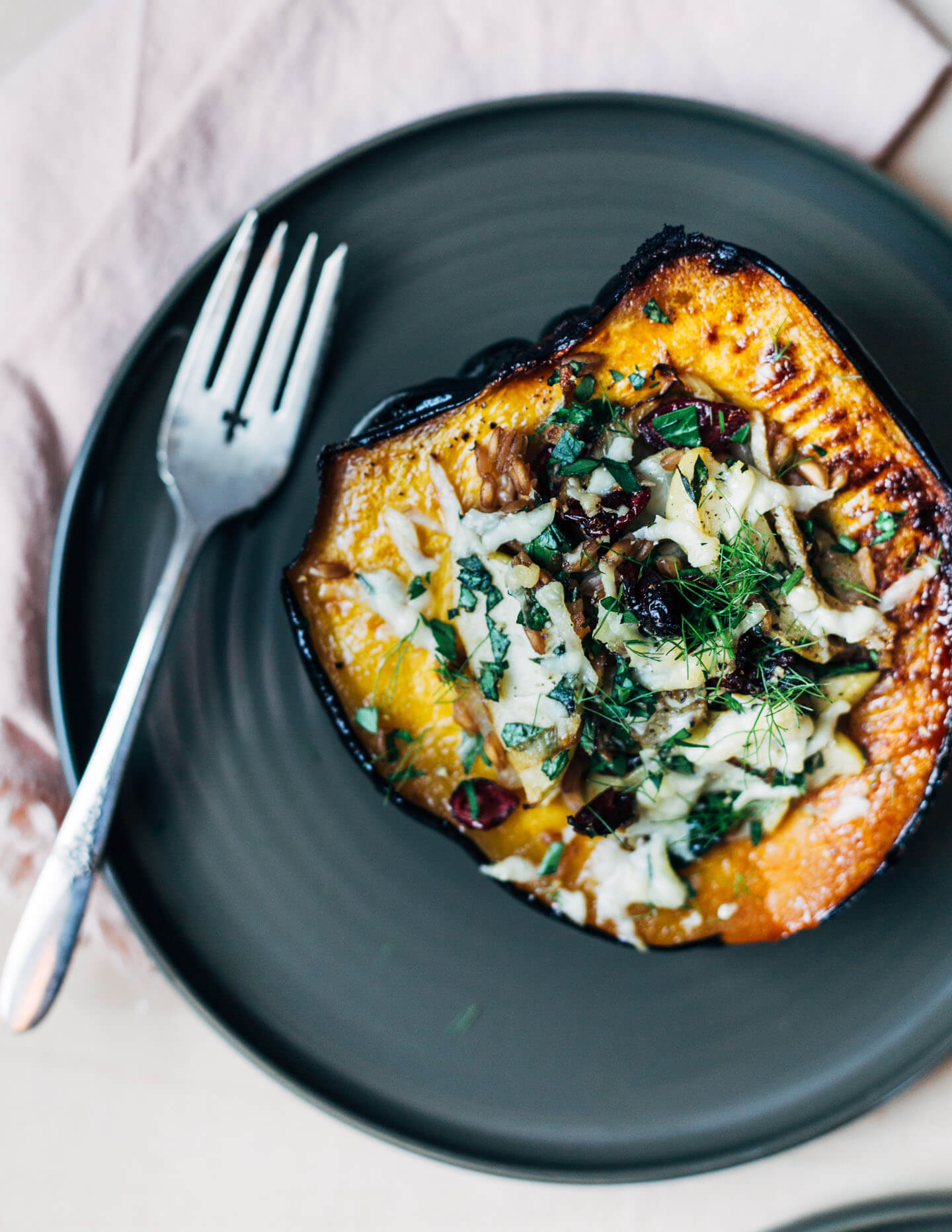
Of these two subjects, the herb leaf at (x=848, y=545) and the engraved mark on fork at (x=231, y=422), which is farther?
the engraved mark on fork at (x=231, y=422)

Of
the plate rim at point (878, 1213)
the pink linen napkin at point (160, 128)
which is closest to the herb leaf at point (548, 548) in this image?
the pink linen napkin at point (160, 128)

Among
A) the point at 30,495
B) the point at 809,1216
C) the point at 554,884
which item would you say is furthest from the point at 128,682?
the point at 809,1216

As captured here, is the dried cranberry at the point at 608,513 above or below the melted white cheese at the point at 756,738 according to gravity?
above

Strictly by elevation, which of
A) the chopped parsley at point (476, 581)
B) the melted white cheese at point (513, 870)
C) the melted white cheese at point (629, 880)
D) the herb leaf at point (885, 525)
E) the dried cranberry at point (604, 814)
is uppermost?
the herb leaf at point (885, 525)

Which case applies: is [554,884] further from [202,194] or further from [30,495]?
[202,194]

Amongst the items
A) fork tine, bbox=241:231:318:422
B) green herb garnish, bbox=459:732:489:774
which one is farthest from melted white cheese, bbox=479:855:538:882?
fork tine, bbox=241:231:318:422

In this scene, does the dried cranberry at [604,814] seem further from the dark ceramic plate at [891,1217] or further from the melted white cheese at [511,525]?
the dark ceramic plate at [891,1217]

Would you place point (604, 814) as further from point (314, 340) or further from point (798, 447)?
point (314, 340)
